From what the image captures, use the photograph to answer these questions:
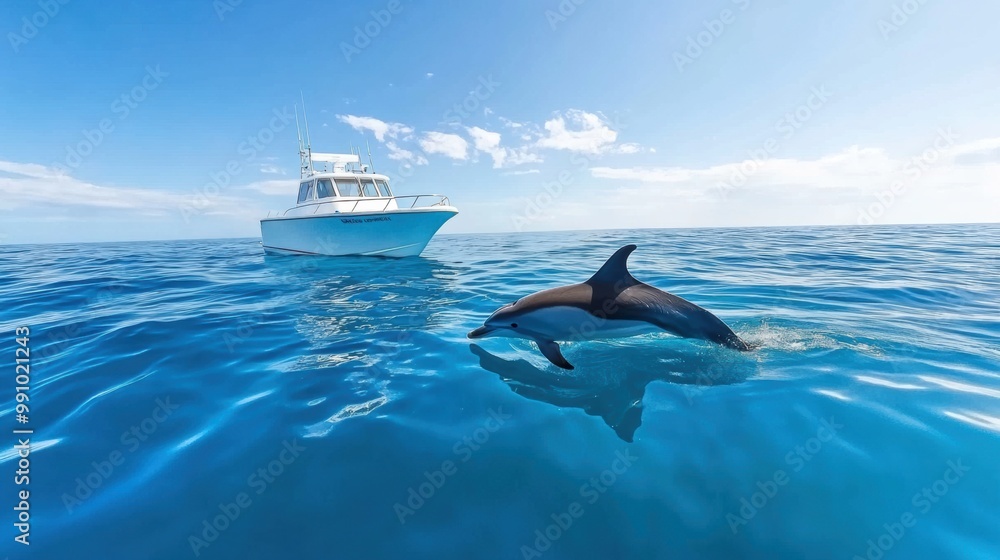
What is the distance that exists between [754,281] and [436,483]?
10.1 metres

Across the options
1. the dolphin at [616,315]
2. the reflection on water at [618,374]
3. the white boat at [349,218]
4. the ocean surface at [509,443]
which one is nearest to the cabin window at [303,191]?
the white boat at [349,218]

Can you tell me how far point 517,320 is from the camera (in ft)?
16.8

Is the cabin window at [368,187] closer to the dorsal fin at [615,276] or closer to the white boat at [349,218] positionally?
the white boat at [349,218]

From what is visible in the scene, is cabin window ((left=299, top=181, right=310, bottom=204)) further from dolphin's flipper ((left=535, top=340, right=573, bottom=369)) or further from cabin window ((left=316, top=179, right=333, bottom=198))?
dolphin's flipper ((left=535, top=340, right=573, bottom=369))

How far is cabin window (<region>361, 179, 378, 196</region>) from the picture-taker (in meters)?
19.6

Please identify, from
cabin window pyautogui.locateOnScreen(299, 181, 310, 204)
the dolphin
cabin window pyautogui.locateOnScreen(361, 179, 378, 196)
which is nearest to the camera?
the dolphin

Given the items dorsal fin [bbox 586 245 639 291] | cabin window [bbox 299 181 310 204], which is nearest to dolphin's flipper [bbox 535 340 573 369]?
dorsal fin [bbox 586 245 639 291]

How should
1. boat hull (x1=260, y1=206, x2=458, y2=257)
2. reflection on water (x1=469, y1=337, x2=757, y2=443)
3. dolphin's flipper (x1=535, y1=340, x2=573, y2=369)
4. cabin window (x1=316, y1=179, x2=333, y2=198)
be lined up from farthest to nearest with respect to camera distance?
1. cabin window (x1=316, y1=179, x2=333, y2=198)
2. boat hull (x1=260, y1=206, x2=458, y2=257)
3. dolphin's flipper (x1=535, y1=340, x2=573, y2=369)
4. reflection on water (x1=469, y1=337, x2=757, y2=443)

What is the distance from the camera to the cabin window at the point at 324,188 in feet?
61.6

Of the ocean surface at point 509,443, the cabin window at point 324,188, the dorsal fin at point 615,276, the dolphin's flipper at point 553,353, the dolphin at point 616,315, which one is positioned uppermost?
the cabin window at point 324,188

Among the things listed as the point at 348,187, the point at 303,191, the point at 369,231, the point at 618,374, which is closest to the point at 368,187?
the point at 348,187

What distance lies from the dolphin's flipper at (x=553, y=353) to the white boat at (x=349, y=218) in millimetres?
12030

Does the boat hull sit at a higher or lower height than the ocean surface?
higher

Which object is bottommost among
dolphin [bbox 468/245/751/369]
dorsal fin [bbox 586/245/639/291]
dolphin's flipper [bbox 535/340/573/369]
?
dolphin's flipper [bbox 535/340/573/369]
